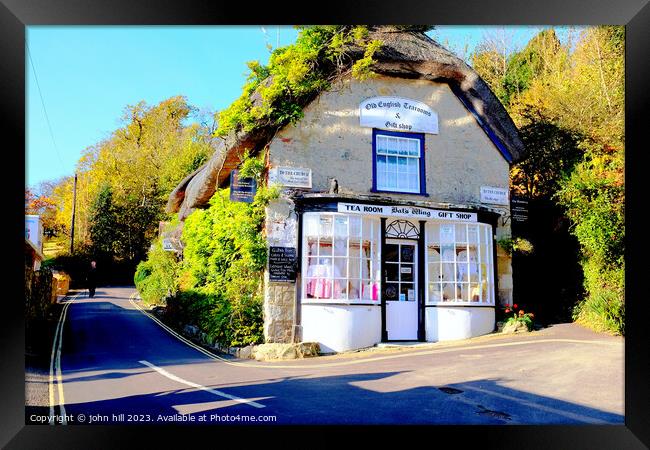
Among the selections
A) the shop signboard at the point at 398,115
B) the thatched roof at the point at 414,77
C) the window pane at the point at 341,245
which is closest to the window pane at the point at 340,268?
the window pane at the point at 341,245

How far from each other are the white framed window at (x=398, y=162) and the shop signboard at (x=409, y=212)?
506 millimetres

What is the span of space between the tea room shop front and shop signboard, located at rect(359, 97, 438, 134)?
147 cm

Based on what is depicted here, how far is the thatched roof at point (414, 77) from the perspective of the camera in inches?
347

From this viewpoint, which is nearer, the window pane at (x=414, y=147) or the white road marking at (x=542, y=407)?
the white road marking at (x=542, y=407)

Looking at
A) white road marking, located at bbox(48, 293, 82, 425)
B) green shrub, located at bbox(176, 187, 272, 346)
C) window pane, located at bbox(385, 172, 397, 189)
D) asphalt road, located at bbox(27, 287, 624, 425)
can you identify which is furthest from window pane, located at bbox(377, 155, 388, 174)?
white road marking, located at bbox(48, 293, 82, 425)

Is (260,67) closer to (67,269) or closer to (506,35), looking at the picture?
(67,269)

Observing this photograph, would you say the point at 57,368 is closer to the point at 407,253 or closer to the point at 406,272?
the point at 406,272

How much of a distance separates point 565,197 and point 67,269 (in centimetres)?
825

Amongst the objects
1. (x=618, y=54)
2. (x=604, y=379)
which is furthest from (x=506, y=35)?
(x=604, y=379)

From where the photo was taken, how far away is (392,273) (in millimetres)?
9211

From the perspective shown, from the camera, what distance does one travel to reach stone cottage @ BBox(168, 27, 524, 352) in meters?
8.50

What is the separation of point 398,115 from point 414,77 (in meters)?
0.77

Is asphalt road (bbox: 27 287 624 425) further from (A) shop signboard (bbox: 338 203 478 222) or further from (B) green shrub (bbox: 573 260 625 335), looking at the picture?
(A) shop signboard (bbox: 338 203 478 222)

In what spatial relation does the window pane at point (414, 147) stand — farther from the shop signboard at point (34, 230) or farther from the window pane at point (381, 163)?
the shop signboard at point (34, 230)
